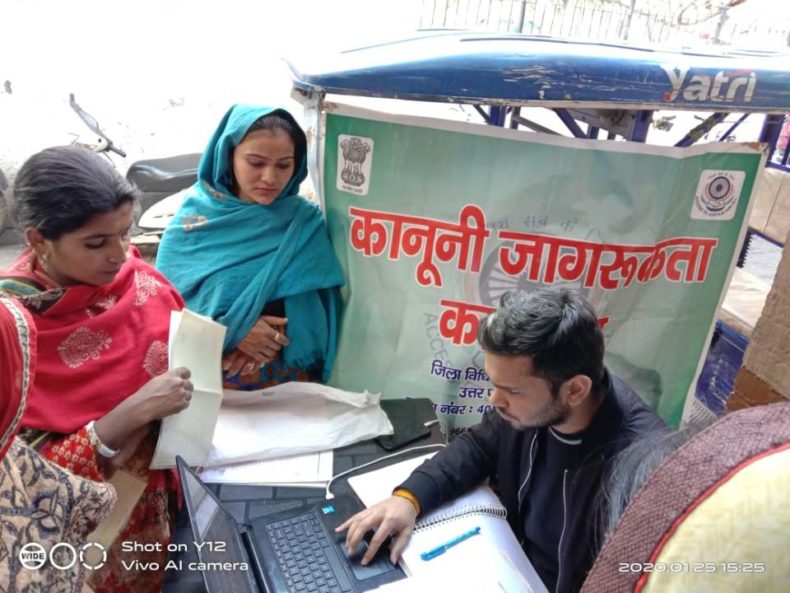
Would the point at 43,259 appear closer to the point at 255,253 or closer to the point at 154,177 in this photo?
the point at 255,253

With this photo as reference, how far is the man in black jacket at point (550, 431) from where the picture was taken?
1047mm

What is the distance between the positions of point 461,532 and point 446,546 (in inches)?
2.1

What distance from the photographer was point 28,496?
2.66ft

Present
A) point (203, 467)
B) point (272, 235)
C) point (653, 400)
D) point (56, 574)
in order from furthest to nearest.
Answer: point (653, 400) → point (272, 235) → point (203, 467) → point (56, 574)

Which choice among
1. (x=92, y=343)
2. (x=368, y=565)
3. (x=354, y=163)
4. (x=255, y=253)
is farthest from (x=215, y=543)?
(x=354, y=163)

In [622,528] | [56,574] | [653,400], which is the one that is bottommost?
[653,400]

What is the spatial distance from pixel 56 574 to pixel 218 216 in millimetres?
930

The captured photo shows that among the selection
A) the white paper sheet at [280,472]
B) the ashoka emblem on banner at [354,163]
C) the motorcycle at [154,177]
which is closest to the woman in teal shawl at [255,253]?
the ashoka emblem on banner at [354,163]

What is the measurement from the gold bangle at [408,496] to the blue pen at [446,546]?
0.09m

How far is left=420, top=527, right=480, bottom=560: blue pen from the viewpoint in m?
1.03

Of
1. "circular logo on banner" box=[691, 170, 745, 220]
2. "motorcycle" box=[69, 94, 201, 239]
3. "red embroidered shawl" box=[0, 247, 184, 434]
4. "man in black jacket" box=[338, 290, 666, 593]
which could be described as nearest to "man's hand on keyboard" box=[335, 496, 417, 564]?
"man in black jacket" box=[338, 290, 666, 593]

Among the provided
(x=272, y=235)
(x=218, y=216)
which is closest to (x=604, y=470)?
(x=272, y=235)

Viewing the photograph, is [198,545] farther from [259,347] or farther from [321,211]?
[321,211]

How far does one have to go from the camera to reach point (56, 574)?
2.76ft
